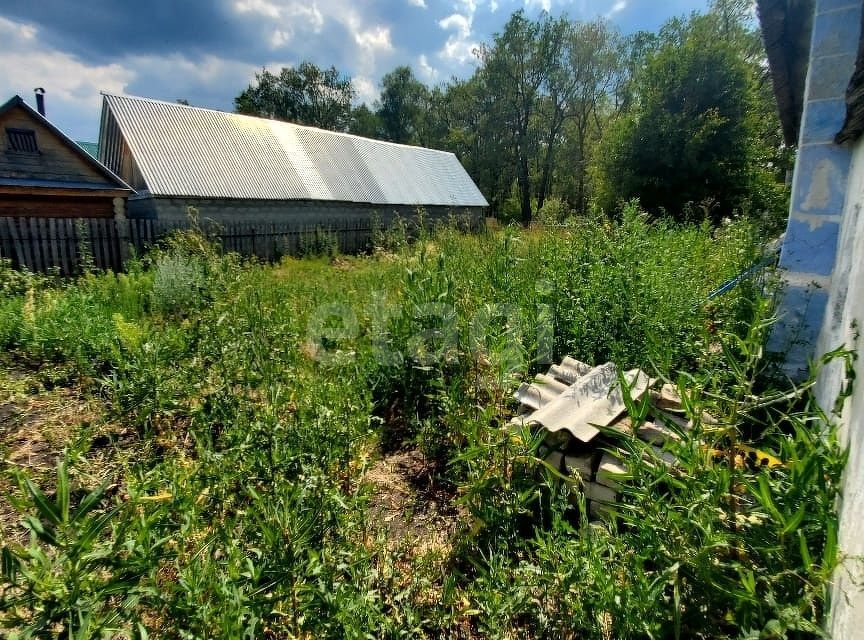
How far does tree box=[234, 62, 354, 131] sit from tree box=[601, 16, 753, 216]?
3839 centimetres

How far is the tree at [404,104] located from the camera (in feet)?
138

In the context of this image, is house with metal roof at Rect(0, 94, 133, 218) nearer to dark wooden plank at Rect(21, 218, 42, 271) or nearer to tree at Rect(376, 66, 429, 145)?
dark wooden plank at Rect(21, 218, 42, 271)

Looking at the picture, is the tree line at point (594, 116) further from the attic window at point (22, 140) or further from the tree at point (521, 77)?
the attic window at point (22, 140)

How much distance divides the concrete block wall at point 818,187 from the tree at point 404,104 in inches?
1660

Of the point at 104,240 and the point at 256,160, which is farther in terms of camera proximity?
the point at 256,160

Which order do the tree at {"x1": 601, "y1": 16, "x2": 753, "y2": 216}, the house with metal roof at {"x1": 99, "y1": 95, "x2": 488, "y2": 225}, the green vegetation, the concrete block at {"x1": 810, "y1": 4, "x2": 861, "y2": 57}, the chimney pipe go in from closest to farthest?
the green vegetation
the concrete block at {"x1": 810, "y1": 4, "x2": 861, "y2": 57}
the house with metal roof at {"x1": 99, "y1": 95, "x2": 488, "y2": 225}
the tree at {"x1": 601, "y1": 16, "x2": 753, "y2": 216}
the chimney pipe

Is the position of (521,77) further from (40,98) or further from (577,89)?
(40,98)

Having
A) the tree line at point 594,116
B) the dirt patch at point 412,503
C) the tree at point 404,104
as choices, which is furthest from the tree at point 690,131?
the tree at point 404,104

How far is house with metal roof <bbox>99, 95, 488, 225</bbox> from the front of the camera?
12320mm

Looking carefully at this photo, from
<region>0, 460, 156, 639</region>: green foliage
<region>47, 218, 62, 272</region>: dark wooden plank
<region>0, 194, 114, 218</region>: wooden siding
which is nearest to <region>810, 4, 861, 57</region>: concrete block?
<region>0, 460, 156, 639</region>: green foliage

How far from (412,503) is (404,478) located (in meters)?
0.28

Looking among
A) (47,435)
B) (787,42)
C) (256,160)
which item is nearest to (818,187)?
(787,42)

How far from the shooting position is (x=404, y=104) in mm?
42031

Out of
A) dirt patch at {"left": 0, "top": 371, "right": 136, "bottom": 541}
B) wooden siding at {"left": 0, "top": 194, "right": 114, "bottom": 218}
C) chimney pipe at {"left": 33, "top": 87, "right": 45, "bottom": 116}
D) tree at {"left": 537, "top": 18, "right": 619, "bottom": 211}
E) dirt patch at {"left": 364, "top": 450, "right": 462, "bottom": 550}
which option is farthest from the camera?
tree at {"left": 537, "top": 18, "right": 619, "bottom": 211}
